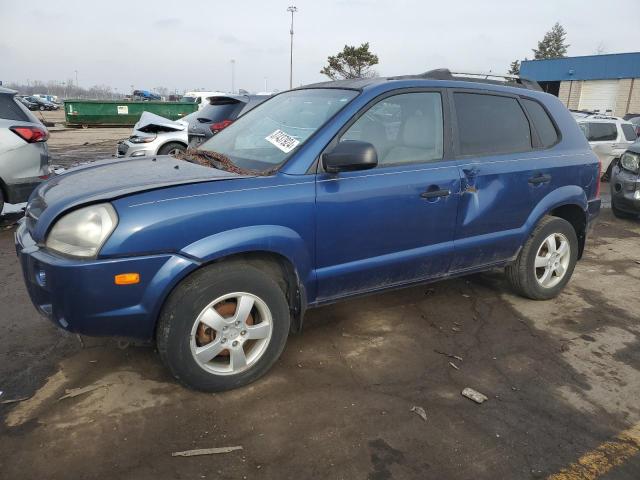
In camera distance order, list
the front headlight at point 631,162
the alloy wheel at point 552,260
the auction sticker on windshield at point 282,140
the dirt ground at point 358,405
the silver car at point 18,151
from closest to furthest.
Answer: the dirt ground at point 358,405, the auction sticker on windshield at point 282,140, the alloy wheel at point 552,260, the silver car at point 18,151, the front headlight at point 631,162

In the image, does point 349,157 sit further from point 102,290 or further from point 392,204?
point 102,290

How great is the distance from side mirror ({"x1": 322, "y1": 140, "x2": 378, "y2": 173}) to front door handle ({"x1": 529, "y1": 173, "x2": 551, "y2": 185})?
5.45 ft

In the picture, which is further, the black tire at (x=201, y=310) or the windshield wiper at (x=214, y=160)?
the windshield wiper at (x=214, y=160)

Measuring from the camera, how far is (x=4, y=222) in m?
6.64

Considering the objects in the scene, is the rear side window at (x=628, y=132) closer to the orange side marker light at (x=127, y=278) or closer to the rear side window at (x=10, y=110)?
the rear side window at (x=10, y=110)

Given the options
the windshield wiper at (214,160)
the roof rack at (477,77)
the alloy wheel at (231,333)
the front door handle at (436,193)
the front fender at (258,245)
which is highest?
the roof rack at (477,77)

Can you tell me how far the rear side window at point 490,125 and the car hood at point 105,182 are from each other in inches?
69.2

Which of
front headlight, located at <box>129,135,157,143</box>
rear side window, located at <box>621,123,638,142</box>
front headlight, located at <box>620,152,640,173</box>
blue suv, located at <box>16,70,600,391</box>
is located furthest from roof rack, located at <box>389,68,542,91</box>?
rear side window, located at <box>621,123,638,142</box>

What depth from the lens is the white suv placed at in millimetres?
11867

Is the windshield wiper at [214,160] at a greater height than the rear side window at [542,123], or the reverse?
the rear side window at [542,123]

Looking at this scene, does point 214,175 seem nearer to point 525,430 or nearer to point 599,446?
point 525,430

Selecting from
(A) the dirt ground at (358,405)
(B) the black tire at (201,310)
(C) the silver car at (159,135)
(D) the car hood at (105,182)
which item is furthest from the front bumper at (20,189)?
(B) the black tire at (201,310)

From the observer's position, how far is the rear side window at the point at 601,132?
11.9 m

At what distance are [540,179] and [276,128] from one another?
2.11 m
